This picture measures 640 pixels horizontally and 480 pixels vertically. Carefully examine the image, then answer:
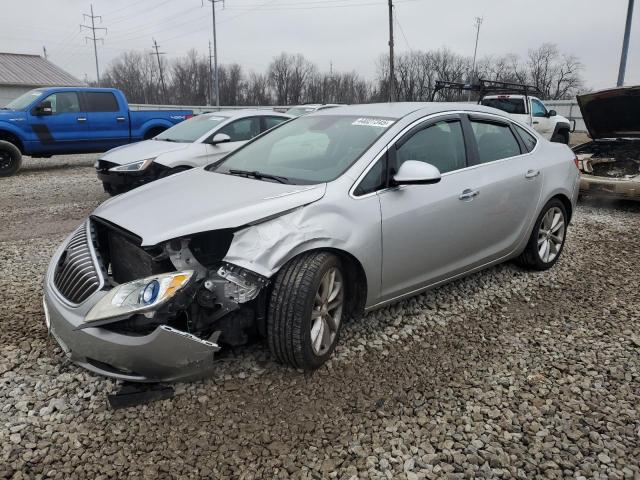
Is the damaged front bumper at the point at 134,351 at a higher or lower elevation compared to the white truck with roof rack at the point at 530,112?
lower

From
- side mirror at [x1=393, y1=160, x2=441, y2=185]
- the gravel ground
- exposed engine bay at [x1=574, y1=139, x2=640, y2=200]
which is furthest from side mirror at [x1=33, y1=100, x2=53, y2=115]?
exposed engine bay at [x1=574, y1=139, x2=640, y2=200]

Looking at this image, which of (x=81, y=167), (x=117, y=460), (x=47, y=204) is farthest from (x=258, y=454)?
(x=81, y=167)

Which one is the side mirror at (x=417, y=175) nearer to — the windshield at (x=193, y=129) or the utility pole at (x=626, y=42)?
the windshield at (x=193, y=129)

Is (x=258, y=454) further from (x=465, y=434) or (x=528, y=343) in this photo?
(x=528, y=343)

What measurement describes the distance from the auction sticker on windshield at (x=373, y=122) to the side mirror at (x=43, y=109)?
10.1 metres

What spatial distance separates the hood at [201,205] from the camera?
8.93ft

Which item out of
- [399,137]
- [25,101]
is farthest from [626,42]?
[25,101]

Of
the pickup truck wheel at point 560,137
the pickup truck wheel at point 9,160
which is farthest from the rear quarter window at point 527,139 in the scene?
the pickup truck wheel at point 560,137

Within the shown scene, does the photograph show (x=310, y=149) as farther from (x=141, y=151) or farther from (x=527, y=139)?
(x=141, y=151)

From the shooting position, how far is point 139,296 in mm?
2514

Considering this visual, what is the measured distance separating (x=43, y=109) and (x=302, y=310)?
36.3ft

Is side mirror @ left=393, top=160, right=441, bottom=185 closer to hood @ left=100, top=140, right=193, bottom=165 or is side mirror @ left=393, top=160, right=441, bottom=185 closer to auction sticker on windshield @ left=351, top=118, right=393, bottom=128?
auction sticker on windshield @ left=351, top=118, right=393, bottom=128

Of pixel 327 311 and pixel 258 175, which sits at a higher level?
pixel 258 175

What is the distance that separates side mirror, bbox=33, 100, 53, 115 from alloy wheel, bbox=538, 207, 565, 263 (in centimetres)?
1100
